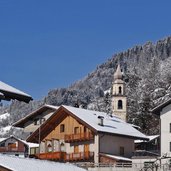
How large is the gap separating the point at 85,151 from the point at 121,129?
4.39 m

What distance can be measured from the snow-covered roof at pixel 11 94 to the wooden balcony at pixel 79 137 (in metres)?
42.1

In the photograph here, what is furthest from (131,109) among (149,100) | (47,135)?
(47,135)

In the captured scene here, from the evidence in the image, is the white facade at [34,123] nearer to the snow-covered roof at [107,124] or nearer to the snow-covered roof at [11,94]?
the snow-covered roof at [107,124]

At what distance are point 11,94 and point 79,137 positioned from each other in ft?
144

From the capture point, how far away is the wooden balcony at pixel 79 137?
2414 inches

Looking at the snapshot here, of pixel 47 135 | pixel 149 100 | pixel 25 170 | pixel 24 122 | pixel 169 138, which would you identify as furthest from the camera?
pixel 149 100

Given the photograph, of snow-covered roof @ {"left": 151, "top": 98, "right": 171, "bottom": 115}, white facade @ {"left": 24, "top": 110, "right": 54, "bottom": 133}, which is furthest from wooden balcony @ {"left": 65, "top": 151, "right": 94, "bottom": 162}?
white facade @ {"left": 24, "top": 110, "right": 54, "bottom": 133}

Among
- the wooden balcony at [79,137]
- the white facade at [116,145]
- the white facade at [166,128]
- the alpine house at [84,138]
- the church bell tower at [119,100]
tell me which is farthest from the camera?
the church bell tower at [119,100]

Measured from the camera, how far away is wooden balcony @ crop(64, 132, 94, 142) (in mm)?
61312

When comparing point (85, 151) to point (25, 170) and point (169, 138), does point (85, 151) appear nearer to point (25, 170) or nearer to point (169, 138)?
point (169, 138)

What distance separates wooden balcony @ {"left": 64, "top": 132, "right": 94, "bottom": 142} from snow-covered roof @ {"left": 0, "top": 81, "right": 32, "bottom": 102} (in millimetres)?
42090

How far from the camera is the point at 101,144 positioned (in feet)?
199

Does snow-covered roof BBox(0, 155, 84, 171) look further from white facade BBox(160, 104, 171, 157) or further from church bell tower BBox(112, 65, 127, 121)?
church bell tower BBox(112, 65, 127, 121)

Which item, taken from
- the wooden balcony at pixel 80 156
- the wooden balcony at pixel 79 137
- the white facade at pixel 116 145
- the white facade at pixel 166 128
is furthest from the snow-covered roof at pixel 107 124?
the white facade at pixel 166 128
